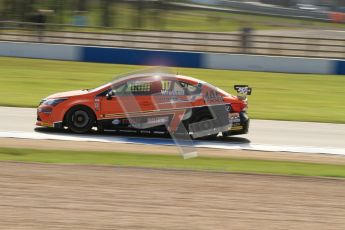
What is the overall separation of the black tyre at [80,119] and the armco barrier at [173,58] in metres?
13.6

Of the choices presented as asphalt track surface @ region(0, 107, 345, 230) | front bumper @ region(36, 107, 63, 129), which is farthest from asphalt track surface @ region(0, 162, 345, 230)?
front bumper @ region(36, 107, 63, 129)

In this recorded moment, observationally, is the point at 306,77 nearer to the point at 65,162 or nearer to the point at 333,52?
the point at 333,52

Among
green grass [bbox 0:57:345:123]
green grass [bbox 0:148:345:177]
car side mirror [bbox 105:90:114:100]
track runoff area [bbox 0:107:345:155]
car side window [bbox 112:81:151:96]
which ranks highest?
car side window [bbox 112:81:151:96]

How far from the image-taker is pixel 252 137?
1461 centimetres

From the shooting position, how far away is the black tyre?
13.9 metres

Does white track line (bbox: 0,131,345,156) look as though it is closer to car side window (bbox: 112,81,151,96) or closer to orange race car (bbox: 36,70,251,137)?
orange race car (bbox: 36,70,251,137)

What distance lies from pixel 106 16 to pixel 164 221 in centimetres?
3956

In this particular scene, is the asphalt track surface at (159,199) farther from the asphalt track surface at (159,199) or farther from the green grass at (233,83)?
the green grass at (233,83)

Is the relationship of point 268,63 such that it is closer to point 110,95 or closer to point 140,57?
point 140,57

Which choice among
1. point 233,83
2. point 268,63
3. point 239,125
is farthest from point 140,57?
point 239,125

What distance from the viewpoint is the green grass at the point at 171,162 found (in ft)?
35.8

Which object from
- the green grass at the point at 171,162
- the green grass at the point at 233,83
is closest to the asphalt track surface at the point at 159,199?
the green grass at the point at 171,162

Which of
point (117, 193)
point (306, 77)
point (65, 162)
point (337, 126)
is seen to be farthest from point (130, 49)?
point (117, 193)

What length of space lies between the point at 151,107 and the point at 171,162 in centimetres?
260
